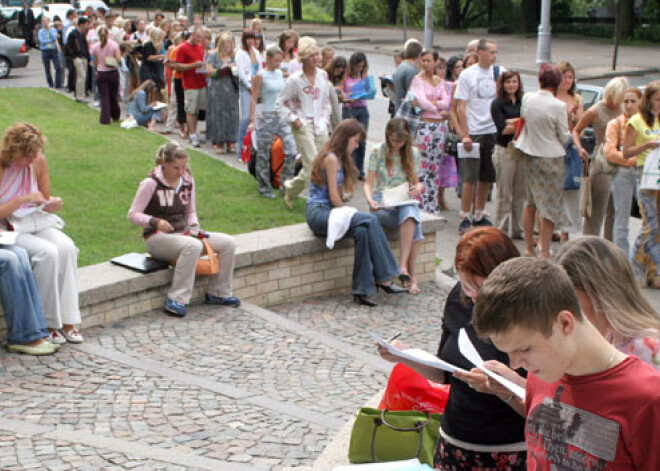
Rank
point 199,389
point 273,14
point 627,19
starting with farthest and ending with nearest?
point 273,14, point 627,19, point 199,389

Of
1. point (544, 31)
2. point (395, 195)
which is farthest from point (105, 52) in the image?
point (544, 31)

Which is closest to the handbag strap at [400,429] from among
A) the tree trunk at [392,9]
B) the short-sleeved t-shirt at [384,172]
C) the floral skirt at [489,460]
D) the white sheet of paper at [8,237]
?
the floral skirt at [489,460]

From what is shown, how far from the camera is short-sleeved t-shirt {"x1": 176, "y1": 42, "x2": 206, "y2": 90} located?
16359 mm

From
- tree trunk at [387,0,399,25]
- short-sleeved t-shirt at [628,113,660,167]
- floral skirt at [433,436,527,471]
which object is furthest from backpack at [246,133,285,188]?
tree trunk at [387,0,399,25]

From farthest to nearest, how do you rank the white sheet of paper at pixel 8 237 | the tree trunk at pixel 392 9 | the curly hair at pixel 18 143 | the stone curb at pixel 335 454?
the tree trunk at pixel 392 9, the curly hair at pixel 18 143, the white sheet of paper at pixel 8 237, the stone curb at pixel 335 454

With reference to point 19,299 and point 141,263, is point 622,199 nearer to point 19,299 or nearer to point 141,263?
point 141,263

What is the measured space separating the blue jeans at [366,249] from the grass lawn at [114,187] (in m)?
1.36

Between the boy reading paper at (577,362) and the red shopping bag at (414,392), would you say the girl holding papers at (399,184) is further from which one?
the boy reading paper at (577,362)

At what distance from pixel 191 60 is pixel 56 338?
978 cm

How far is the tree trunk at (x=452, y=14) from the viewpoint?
161 ft

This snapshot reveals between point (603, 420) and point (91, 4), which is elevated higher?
point (603, 420)

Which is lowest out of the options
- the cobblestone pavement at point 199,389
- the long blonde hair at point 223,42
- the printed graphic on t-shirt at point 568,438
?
the cobblestone pavement at point 199,389

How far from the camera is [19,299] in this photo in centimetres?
710

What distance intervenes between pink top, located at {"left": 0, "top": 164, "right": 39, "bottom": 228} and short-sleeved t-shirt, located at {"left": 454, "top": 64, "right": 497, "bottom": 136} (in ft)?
18.6
